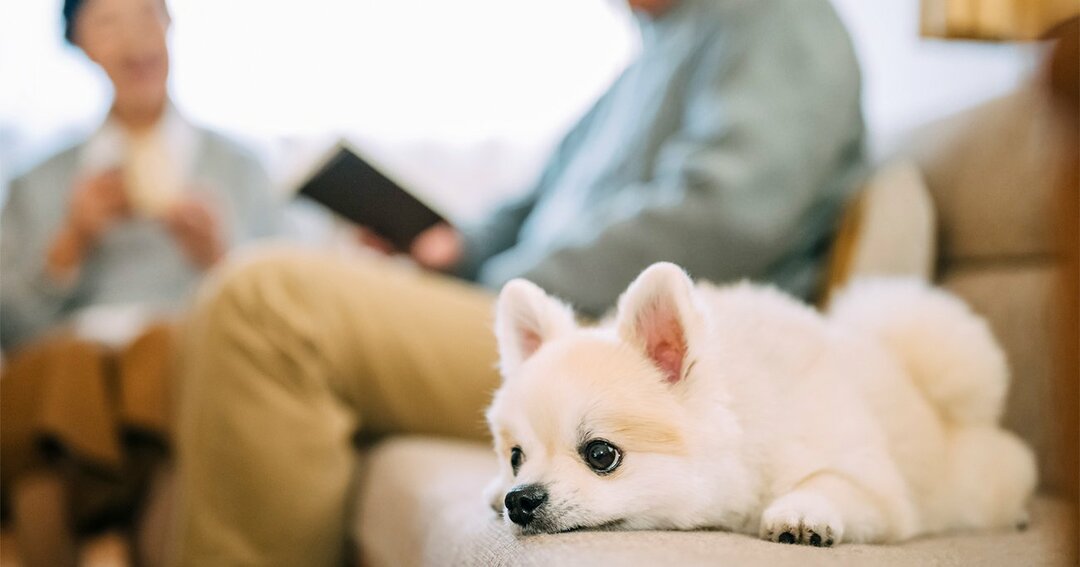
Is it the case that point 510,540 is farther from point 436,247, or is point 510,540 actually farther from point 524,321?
point 436,247

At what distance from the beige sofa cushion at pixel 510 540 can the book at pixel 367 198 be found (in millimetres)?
520

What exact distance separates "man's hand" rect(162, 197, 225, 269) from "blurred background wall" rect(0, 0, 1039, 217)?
224mm

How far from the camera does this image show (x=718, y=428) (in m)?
0.74

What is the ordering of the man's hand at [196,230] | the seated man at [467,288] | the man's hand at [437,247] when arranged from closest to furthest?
1. the seated man at [467,288]
2. the man's hand at [437,247]
3. the man's hand at [196,230]

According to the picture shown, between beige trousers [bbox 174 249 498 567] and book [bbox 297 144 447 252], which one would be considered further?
book [bbox 297 144 447 252]

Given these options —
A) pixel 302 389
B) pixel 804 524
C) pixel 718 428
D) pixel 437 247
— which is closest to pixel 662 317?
pixel 718 428

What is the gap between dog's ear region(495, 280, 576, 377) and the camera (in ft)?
2.69

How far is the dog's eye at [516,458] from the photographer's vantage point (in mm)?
764

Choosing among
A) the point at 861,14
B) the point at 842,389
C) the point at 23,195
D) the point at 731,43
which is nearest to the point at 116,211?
the point at 23,195

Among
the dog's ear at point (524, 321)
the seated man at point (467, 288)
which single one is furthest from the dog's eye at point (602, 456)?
the seated man at point (467, 288)

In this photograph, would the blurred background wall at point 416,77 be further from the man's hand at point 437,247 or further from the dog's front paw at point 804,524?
the dog's front paw at point 804,524

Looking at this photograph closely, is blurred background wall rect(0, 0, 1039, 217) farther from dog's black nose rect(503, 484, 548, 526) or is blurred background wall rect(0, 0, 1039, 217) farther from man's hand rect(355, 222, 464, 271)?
dog's black nose rect(503, 484, 548, 526)

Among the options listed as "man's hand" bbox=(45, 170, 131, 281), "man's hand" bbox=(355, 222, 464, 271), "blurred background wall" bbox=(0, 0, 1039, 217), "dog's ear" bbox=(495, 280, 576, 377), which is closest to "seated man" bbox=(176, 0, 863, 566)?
"dog's ear" bbox=(495, 280, 576, 377)

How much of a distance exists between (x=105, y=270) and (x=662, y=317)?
5.75ft
